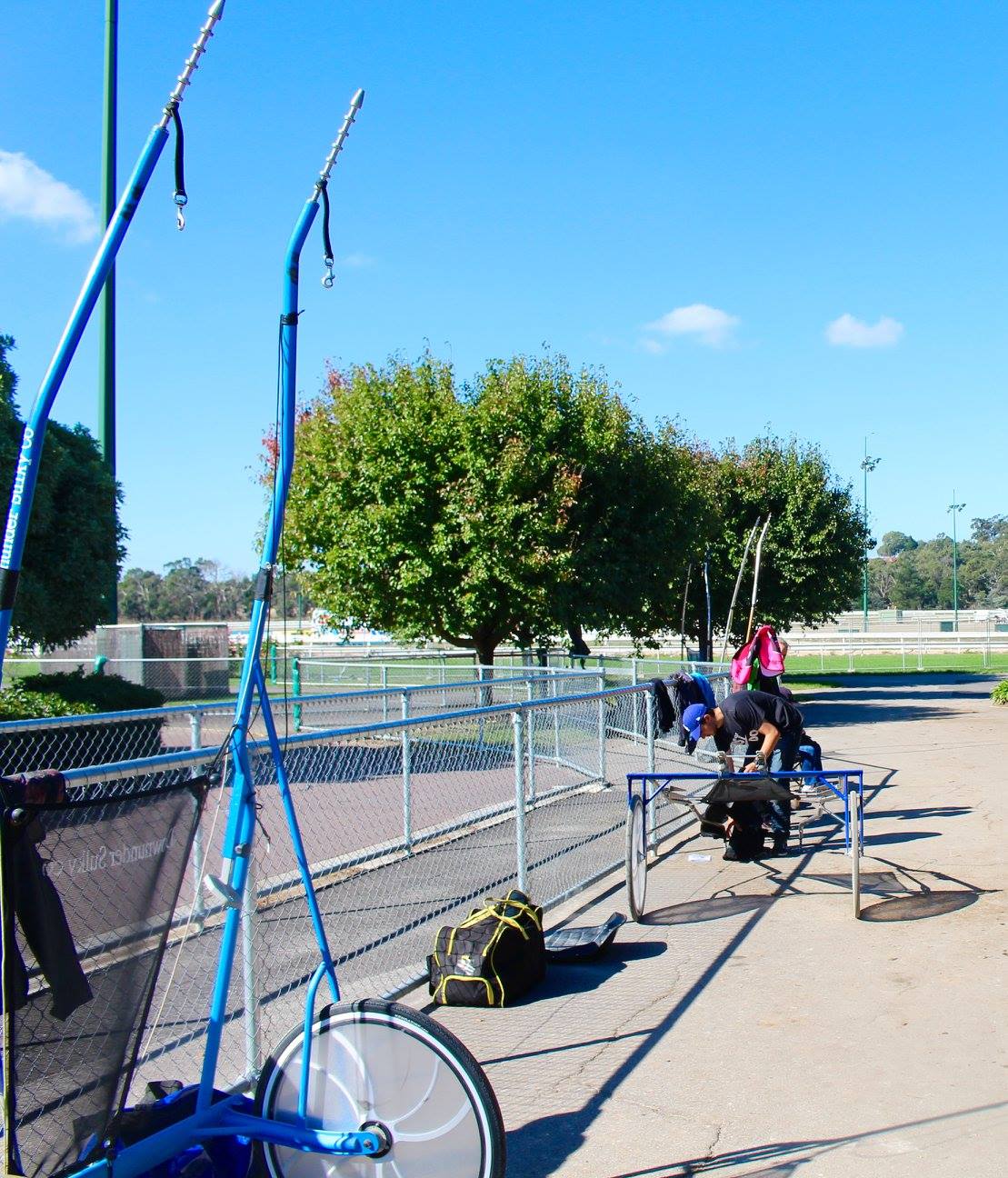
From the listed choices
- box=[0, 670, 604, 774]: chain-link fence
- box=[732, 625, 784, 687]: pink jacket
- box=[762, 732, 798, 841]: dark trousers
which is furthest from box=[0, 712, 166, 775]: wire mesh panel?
box=[732, 625, 784, 687]: pink jacket

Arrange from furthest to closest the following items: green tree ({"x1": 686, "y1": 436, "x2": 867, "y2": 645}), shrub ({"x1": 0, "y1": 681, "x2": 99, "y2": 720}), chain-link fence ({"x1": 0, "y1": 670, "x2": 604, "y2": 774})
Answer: green tree ({"x1": 686, "y1": 436, "x2": 867, "y2": 645}) < shrub ({"x1": 0, "y1": 681, "x2": 99, "y2": 720}) < chain-link fence ({"x1": 0, "y1": 670, "x2": 604, "y2": 774})

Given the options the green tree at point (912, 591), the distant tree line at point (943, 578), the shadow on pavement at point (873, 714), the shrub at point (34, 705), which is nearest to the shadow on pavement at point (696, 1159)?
the shrub at point (34, 705)

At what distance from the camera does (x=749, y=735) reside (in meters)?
9.52

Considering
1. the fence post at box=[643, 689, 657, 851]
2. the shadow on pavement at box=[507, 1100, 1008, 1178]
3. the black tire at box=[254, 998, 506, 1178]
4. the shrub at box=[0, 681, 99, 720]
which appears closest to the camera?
the black tire at box=[254, 998, 506, 1178]

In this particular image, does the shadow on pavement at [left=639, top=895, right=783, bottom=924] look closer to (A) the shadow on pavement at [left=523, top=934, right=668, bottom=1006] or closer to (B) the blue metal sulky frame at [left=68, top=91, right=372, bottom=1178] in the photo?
(A) the shadow on pavement at [left=523, top=934, right=668, bottom=1006]

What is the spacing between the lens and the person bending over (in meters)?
9.18

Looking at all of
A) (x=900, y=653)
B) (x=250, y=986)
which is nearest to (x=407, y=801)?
(x=250, y=986)

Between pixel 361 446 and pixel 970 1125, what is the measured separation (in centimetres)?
1874

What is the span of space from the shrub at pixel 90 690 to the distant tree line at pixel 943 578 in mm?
117116

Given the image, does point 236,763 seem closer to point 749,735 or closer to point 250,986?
point 250,986

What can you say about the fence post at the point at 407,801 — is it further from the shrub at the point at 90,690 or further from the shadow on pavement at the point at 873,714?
the shadow on pavement at the point at 873,714

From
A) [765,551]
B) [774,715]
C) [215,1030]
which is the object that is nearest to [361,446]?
[774,715]

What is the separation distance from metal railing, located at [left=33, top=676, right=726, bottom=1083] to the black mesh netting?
0.08 metres

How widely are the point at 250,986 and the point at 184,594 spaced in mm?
109245
